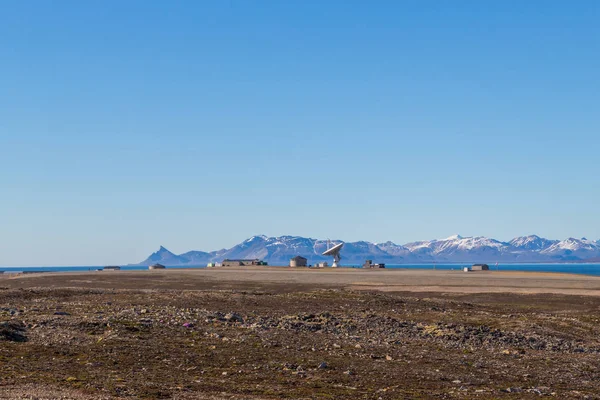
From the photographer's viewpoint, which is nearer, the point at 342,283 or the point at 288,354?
the point at 288,354

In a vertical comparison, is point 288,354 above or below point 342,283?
below

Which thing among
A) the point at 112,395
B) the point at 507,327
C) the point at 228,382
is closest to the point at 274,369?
the point at 228,382

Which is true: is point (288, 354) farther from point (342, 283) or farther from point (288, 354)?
A: point (342, 283)

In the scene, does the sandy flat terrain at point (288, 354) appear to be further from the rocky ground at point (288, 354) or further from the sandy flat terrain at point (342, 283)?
the sandy flat terrain at point (342, 283)

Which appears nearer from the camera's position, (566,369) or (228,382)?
(228,382)

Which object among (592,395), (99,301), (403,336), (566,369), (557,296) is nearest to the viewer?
(592,395)

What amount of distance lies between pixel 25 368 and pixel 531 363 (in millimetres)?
18482

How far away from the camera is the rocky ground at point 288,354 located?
20.2 m

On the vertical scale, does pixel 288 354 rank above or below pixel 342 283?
below

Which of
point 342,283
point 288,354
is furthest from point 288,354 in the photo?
point 342,283

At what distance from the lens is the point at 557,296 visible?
6819 cm

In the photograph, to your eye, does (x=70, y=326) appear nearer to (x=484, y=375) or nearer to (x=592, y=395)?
(x=484, y=375)

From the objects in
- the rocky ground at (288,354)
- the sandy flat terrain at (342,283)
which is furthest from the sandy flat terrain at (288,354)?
the sandy flat terrain at (342,283)

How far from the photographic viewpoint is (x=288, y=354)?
2698 cm
